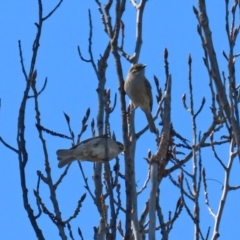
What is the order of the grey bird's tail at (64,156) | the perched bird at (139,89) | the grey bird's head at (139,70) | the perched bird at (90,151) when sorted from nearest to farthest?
the perched bird at (90,151)
the grey bird's tail at (64,156)
the grey bird's head at (139,70)
the perched bird at (139,89)

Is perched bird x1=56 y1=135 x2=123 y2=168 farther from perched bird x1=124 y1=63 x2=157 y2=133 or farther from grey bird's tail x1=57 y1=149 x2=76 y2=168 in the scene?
perched bird x1=124 y1=63 x2=157 y2=133

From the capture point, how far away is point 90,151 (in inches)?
248

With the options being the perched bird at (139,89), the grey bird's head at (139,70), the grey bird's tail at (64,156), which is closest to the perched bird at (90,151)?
the grey bird's tail at (64,156)

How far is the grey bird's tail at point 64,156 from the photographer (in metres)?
6.61

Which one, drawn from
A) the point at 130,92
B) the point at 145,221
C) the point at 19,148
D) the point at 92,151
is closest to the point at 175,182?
the point at 145,221

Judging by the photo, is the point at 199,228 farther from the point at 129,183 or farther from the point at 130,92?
the point at 130,92

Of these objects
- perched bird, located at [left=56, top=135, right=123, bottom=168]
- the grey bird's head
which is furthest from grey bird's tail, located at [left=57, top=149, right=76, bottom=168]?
the grey bird's head

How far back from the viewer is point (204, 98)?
5.55m

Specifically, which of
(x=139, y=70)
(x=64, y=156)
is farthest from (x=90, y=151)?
(x=139, y=70)

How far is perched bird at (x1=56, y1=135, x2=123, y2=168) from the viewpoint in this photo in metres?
6.04

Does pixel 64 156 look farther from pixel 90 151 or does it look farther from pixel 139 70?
pixel 139 70

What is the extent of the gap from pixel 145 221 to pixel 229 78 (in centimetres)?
187

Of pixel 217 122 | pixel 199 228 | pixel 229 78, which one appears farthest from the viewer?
pixel 217 122

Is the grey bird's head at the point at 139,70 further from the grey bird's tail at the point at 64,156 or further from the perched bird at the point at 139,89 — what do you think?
the grey bird's tail at the point at 64,156
